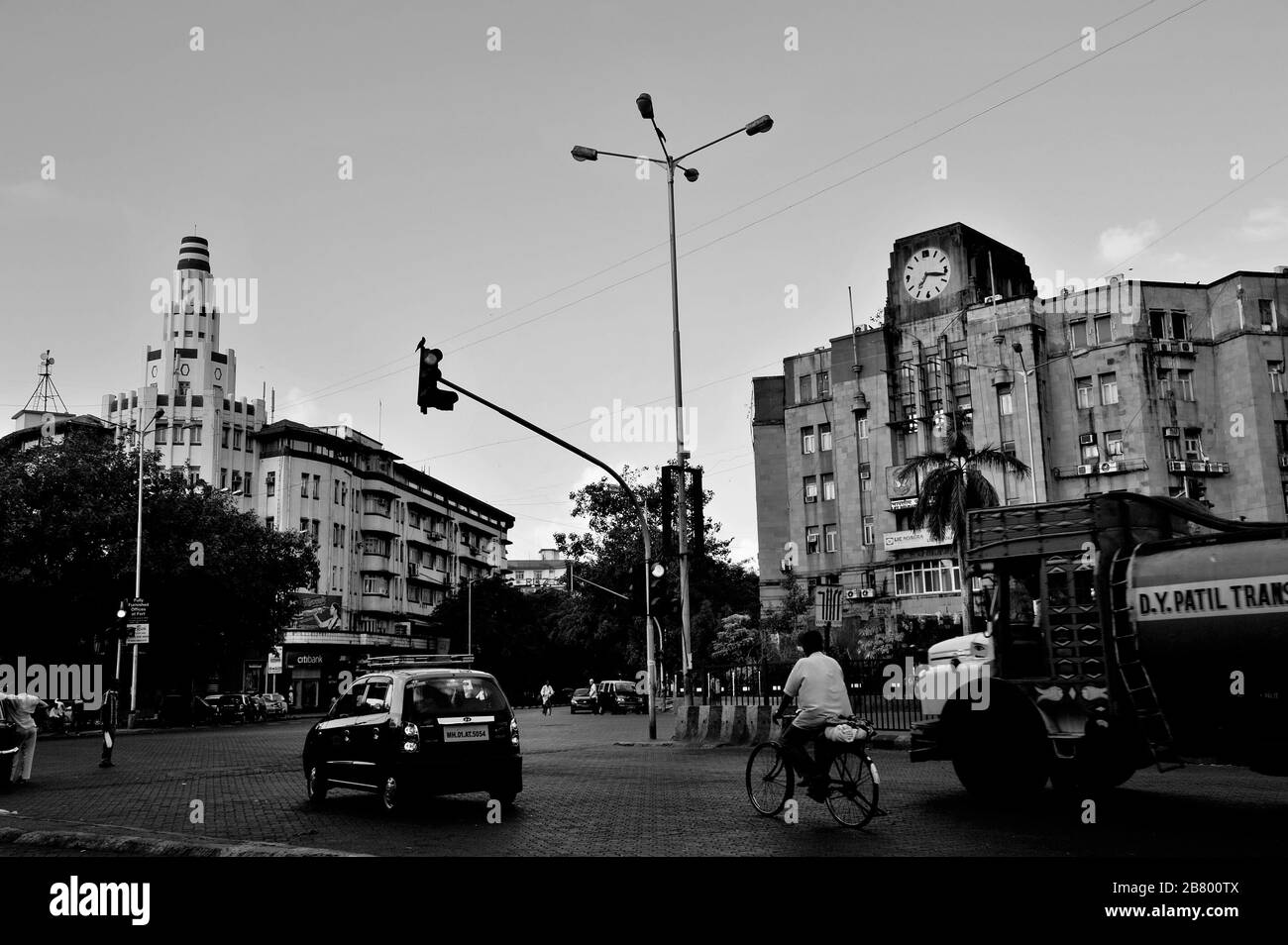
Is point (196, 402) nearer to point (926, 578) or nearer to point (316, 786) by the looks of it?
point (926, 578)

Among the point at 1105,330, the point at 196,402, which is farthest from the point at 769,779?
the point at 196,402

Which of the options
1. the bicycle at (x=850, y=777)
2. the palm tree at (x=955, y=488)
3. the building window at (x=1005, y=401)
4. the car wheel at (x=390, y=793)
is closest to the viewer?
the bicycle at (x=850, y=777)

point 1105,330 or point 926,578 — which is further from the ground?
point 1105,330

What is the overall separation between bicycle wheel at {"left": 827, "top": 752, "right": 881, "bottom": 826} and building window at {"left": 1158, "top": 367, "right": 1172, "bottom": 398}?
1897 inches

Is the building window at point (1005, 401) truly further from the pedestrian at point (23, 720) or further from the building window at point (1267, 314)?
the pedestrian at point (23, 720)

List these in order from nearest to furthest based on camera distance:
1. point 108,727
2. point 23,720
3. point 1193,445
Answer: point 23,720, point 108,727, point 1193,445

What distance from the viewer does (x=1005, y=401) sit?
54969 millimetres

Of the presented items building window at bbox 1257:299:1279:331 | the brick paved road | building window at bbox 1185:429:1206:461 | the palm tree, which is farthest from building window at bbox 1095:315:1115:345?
the brick paved road

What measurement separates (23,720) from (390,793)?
291 inches

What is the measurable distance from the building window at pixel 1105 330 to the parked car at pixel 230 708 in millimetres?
43465

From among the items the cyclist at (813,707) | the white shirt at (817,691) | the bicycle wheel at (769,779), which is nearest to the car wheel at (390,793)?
the bicycle wheel at (769,779)

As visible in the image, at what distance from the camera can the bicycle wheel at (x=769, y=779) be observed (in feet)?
34.8

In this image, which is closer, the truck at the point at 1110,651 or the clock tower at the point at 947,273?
the truck at the point at 1110,651

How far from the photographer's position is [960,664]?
40.3 ft
